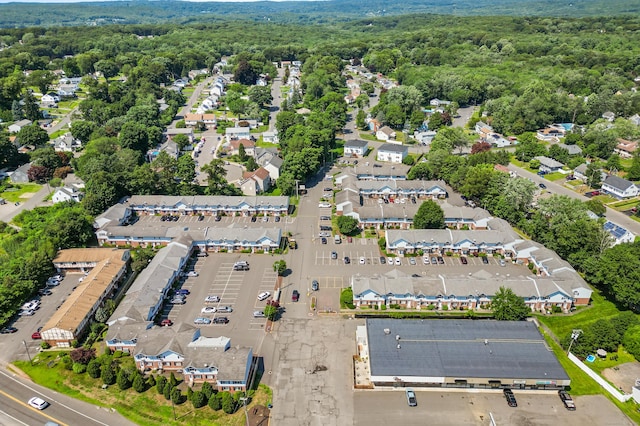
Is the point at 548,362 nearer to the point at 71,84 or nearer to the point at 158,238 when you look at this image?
the point at 158,238

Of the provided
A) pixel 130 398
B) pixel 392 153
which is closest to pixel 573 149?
pixel 392 153

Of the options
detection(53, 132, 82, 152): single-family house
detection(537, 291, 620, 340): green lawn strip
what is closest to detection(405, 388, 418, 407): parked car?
detection(537, 291, 620, 340): green lawn strip

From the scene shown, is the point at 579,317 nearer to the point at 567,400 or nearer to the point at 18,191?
the point at 567,400

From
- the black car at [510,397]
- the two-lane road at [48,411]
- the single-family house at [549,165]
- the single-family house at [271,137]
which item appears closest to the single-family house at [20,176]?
the single-family house at [271,137]

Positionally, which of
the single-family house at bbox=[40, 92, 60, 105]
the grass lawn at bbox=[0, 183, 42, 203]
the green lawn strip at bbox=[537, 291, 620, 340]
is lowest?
the green lawn strip at bbox=[537, 291, 620, 340]

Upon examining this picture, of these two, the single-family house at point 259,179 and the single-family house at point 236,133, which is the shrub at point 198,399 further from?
the single-family house at point 236,133

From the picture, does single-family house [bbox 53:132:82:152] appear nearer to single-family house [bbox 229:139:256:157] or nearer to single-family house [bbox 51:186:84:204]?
single-family house [bbox 51:186:84:204]
